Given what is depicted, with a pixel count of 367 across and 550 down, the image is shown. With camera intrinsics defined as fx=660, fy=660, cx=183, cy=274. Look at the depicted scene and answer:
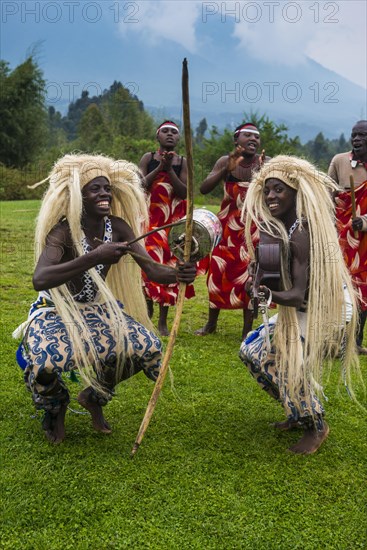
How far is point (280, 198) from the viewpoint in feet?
13.0

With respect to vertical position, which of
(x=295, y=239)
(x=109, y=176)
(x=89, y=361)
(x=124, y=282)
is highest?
(x=109, y=176)

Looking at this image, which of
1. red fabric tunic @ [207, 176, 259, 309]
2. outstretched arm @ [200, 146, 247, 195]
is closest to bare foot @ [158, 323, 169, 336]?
red fabric tunic @ [207, 176, 259, 309]

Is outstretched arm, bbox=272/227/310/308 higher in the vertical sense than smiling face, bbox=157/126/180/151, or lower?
lower

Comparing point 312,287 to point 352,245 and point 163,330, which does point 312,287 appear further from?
point 163,330

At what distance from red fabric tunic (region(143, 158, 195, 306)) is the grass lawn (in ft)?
5.54

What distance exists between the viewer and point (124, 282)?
4.27 metres

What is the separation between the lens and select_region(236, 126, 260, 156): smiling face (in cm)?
617

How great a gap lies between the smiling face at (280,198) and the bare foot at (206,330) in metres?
2.89

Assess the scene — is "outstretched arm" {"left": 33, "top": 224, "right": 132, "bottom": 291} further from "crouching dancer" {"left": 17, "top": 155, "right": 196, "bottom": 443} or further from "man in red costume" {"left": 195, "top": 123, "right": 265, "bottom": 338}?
"man in red costume" {"left": 195, "top": 123, "right": 265, "bottom": 338}

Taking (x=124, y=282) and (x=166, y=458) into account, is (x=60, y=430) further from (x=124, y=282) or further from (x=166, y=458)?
(x=124, y=282)

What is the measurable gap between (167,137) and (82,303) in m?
2.99

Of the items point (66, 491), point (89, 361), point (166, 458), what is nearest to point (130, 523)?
point (66, 491)

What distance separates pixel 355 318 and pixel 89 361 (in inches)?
64.9

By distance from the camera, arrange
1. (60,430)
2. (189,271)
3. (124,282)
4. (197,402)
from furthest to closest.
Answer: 1. (197,402)
2. (124,282)
3. (60,430)
4. (189,271)
